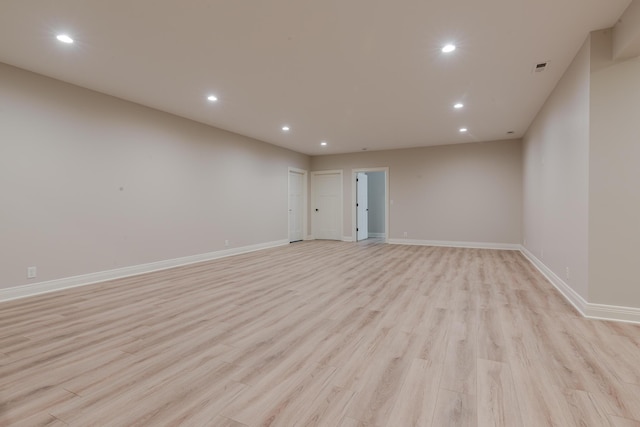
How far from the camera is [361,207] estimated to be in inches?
360

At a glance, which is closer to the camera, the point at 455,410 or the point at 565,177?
the point at 455,410

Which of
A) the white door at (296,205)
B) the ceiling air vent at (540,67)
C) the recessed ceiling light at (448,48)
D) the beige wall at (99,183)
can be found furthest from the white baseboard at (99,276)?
the ceiling air vent at (540,67)

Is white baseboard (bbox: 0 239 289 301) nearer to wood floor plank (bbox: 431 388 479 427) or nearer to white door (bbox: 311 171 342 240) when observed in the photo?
white door (bbox: 311 171 342 240)

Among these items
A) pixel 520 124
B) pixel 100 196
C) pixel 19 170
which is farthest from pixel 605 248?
pixel 19 170

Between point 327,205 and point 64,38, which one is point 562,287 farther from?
point 327,205

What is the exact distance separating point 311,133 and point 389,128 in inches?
67.4

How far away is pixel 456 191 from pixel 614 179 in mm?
5040

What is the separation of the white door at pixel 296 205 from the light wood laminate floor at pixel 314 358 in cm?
496

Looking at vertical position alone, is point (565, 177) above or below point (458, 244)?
above

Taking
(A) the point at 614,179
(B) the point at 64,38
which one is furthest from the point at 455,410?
(B) the point at 64,38

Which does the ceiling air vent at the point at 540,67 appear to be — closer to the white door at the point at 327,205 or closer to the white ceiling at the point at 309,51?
the white ceiling at the point at 309,51

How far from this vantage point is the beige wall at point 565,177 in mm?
2818

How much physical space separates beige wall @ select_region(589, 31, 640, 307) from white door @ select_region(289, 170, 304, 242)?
267 inches

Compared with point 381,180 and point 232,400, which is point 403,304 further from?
point 381,180
